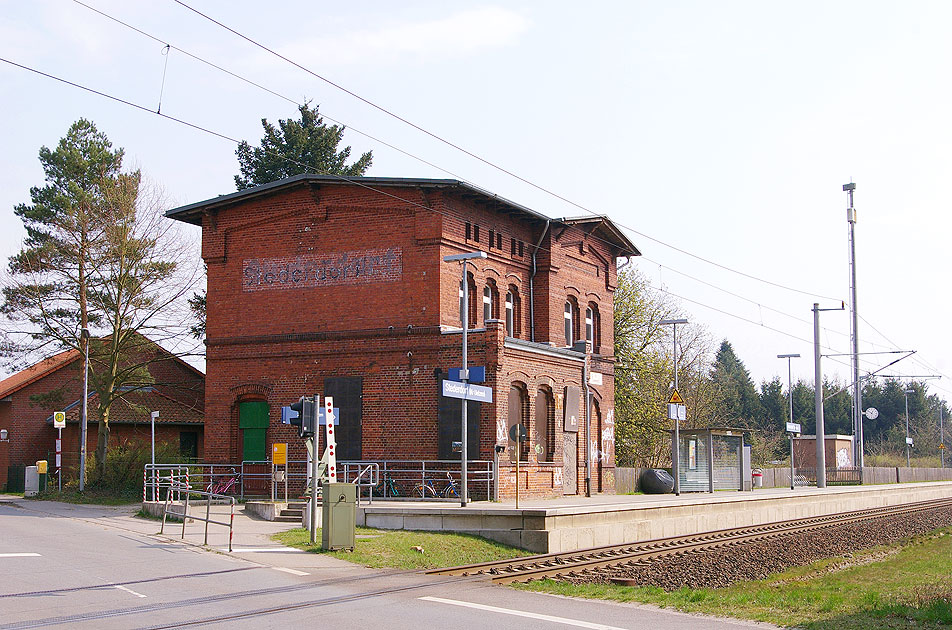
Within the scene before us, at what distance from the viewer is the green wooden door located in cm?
3091

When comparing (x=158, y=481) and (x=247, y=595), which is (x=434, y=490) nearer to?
(x=158, y=481)

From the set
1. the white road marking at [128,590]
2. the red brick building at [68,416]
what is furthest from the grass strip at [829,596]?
the red brick building at [68,416]

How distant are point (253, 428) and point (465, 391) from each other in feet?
34.9

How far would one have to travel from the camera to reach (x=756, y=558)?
2044cm

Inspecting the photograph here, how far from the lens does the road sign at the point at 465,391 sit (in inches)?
896

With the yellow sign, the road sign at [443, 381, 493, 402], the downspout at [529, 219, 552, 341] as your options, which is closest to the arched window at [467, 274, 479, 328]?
the downspout at [529, 219, 552, 341]

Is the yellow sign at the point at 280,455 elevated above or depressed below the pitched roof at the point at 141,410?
below

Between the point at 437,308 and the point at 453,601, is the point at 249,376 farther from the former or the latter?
the point at 453,601

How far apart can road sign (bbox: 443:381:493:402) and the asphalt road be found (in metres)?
5.81

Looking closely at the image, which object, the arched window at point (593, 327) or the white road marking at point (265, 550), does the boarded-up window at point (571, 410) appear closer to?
the arched window at point (593, 327)

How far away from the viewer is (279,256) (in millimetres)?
31219

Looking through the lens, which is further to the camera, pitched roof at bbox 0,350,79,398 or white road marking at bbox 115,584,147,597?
pitched roof at bbox 0,350,79,398

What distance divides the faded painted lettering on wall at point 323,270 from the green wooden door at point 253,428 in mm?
3803

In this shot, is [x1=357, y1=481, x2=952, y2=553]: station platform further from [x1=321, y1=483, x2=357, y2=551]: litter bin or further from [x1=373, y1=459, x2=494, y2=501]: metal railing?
[x1=321, y1=483, x2=357, y2=551]: litter bin
